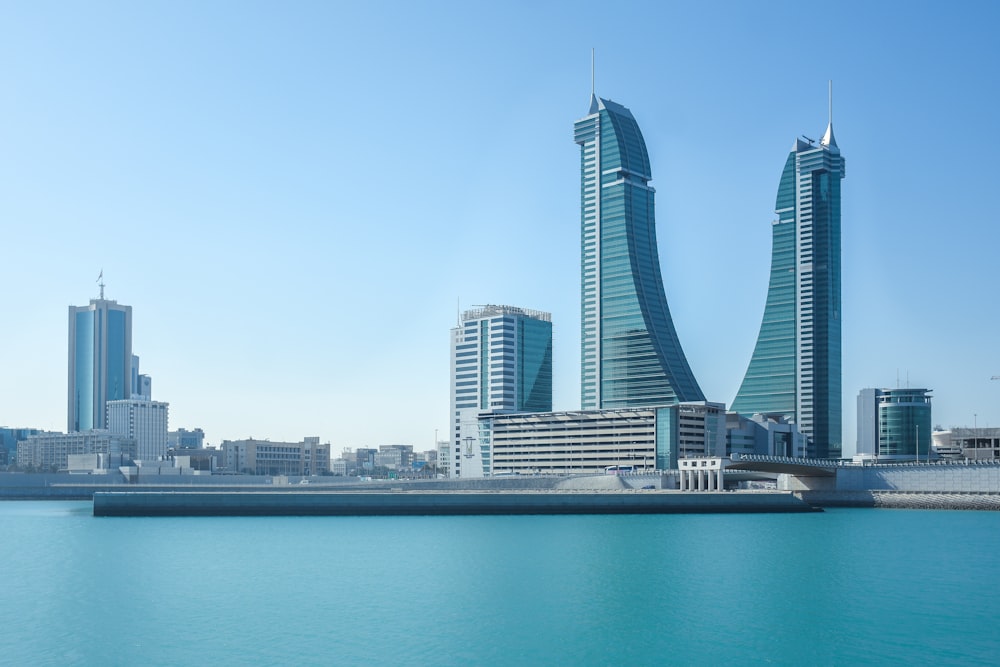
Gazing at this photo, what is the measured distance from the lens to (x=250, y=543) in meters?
76.1

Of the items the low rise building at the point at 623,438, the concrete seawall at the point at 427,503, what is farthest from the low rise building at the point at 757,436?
the concrete seawall at the point at 427,503

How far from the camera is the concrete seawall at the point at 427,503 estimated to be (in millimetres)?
110750

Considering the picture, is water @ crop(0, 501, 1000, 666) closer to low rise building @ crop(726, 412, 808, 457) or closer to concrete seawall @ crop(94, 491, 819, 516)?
concrete seawall @ crop(94, 491, 819, 516)

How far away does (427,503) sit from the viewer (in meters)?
115

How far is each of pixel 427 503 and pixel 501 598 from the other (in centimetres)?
6876

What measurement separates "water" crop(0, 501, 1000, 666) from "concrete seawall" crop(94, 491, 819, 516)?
26743 millimetres

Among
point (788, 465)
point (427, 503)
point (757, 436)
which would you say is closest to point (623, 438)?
point (757, 436)

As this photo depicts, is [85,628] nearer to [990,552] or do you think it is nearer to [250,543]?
[250,543]

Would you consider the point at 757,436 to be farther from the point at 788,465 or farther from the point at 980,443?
the point at 788,465

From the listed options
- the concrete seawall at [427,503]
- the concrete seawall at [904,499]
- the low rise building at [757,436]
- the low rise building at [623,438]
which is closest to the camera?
the concrete seawall at [427,503]

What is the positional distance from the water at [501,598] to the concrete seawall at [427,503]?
1053 inches

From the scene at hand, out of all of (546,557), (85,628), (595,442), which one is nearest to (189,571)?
(85,628)

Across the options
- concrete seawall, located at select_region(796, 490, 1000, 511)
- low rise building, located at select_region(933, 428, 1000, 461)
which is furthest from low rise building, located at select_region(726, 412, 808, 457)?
concrete seawall, located at select_region(796, 490, 1000, 511)

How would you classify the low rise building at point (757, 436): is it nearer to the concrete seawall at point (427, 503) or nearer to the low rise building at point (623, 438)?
the low rise building at point (623, 438)
